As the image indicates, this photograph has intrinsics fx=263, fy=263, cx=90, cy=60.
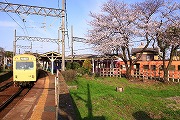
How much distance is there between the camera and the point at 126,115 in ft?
45.4

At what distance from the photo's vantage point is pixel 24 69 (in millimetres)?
20891

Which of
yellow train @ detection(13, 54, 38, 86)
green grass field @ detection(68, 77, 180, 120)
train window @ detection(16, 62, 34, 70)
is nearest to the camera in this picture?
green grass field @ detection(68, 77, 180, 120)

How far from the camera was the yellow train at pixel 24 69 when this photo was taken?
20734mm

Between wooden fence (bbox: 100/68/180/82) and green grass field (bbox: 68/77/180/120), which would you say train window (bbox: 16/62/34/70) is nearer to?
green grass field (bbox: 68/77/180/120)

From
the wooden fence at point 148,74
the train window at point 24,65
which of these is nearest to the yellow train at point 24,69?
the train window at point 24,65

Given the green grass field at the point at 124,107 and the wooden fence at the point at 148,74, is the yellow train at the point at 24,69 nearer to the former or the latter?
the green grass field at the point at 124,107

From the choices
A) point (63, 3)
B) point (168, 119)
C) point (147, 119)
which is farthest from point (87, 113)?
point (63, 3)

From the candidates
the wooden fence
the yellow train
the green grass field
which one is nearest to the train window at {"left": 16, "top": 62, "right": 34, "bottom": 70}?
the yellow train

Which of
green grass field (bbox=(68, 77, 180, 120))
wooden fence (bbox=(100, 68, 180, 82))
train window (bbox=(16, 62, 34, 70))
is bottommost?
green grass field (bbox=(68, 77, 180, 120))

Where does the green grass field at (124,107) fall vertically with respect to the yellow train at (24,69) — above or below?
below

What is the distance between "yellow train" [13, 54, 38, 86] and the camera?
20.7m

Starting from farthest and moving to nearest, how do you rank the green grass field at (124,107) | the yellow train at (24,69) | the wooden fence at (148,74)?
1. the wooden fence at (148,74)
2. the yellow train at (24,69)
3. the green grass field at (124,107)

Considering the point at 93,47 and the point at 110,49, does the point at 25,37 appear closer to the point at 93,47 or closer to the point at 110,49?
the point at 93,47

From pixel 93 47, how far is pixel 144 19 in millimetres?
7356
